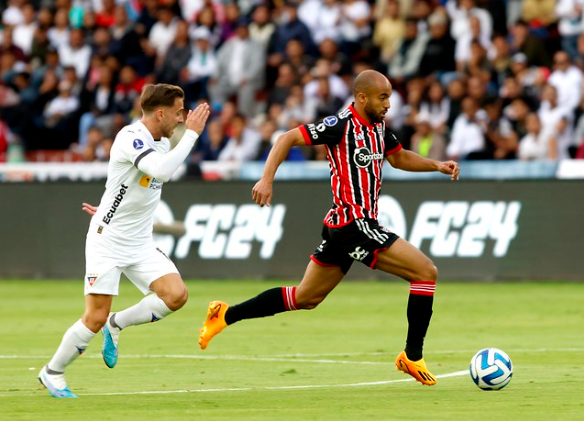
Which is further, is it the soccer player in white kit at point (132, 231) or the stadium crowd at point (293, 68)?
the stadium crowd at point (293, 68)

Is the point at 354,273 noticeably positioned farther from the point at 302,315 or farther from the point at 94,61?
the point at 94,61

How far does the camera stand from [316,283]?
10.6 m

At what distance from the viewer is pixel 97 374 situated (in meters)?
10.9

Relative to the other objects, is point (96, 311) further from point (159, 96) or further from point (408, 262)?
point (408, 262)

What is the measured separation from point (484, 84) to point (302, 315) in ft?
26.0

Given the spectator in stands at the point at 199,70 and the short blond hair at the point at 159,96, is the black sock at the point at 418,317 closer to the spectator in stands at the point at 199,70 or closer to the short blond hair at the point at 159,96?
the short blond hair at the point at 159,96

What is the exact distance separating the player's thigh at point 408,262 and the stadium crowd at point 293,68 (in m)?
11.6

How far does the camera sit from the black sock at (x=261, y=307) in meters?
10.8

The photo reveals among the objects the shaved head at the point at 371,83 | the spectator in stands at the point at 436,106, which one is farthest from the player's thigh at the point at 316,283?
the spectator in stands at the point at 436,106

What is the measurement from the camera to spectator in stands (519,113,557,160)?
21.2 m

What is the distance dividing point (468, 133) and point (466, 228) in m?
2.66

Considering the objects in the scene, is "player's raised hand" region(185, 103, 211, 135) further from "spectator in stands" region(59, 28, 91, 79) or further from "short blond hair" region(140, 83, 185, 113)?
"spectator in stands" region(59, 28, 91, 79)

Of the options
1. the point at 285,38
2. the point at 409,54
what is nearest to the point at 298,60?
the point at 285,38

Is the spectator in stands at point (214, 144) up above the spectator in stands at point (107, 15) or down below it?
below
